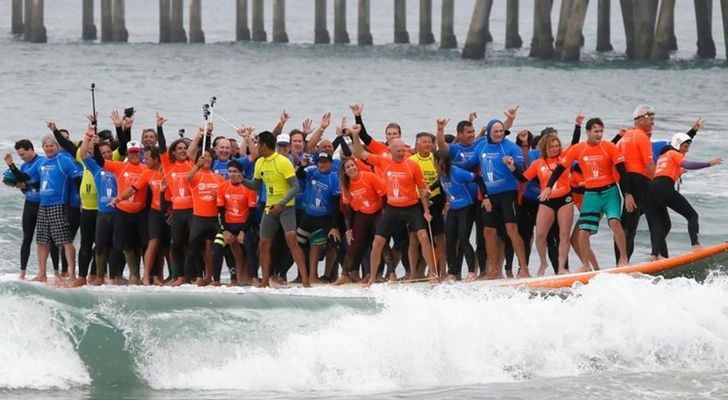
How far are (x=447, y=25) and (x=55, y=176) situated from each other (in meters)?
45.6

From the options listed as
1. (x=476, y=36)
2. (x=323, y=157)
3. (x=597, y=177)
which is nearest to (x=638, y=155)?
(x=597, y=177)

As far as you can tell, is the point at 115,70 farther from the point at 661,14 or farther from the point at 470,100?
the point at 661,14

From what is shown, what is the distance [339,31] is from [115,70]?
44.2 feet

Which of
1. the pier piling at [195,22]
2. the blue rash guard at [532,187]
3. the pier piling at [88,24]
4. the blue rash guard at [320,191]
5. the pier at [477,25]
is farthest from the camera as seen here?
the pier piling at [88,24]

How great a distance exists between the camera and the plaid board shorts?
1822 cm

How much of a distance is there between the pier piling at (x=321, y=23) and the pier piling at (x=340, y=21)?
53cm

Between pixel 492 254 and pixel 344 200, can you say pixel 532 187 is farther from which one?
pixel 344 200

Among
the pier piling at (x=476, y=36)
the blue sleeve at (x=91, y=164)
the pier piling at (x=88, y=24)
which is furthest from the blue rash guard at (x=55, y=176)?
the pier piling at (x=88, y=24)

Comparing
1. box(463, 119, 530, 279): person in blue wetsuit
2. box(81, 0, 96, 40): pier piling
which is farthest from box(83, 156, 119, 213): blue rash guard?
box(81, 0, 96, 40): pier piling

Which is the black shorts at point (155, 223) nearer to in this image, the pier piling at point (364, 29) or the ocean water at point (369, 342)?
the ocean water at point (369, 342)

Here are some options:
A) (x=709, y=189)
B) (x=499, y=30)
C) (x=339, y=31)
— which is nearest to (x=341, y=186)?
(x=709, y=189)

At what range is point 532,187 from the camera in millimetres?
17672

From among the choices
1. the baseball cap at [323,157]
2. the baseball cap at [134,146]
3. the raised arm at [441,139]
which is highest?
the raised arm at [441,139]

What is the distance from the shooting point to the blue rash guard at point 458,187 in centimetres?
1741
